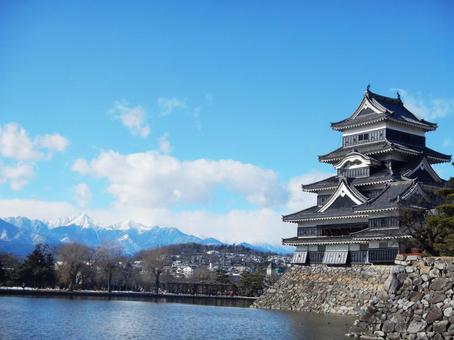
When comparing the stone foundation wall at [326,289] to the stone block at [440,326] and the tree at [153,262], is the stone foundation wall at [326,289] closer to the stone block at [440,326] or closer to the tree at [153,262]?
the stone block at [440,326]

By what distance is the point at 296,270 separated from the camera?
5075 cm

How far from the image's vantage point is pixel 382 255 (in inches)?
1724

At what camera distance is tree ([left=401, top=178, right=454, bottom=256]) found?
102 feet

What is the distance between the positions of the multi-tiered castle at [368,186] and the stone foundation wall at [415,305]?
18.5m

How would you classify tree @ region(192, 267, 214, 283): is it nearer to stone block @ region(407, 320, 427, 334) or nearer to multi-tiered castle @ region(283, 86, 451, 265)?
multi-tiered castle @ region(283, 86, 451, 265)

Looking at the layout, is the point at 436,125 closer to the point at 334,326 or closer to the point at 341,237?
the point at 341,237

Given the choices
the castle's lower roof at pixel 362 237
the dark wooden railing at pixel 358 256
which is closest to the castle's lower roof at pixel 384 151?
the castle's lower roof at pixel 362 237

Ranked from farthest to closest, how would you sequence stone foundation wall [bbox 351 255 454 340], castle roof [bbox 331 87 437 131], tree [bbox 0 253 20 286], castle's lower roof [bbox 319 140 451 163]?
tree [bbox 0 253 20 286], castle roof [bbox 331 87 437 131], castle's lower roof [bbox 319 140 451 163], stone foundation wall [bbox 351 255 454 340]

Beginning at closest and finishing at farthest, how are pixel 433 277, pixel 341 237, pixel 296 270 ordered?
pixel 433 277
pixel 341 237
pixel 296 270

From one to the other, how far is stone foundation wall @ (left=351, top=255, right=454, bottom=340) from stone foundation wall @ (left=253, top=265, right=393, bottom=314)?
16.9 metres

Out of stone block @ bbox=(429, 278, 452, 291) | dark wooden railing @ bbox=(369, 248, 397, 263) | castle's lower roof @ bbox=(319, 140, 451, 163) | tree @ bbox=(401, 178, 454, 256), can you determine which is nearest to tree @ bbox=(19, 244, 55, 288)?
castle's lower roof @ bbox=(319, 140, 451, 163)

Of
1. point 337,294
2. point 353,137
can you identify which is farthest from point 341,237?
point 353,137

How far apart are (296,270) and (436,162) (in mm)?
14659

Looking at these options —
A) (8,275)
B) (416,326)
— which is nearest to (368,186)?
(416,326)
